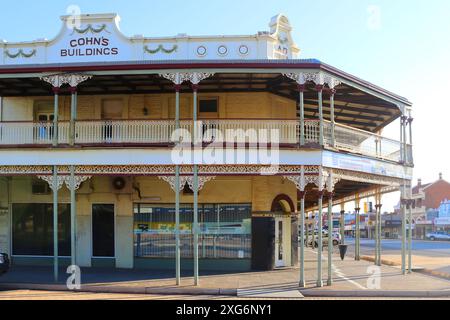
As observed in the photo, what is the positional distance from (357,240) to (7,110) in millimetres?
17638

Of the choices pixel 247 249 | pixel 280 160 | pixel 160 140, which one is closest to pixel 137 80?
pixel 160 140

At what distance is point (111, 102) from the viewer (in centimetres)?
2119

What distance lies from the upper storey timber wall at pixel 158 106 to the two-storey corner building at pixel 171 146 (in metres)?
0.04

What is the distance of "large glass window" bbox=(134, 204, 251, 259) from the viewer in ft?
65.8

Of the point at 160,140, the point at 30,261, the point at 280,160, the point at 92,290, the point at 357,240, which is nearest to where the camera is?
the point at 92,290

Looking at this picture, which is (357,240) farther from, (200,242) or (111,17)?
(111,17)

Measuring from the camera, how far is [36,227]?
21469 mm

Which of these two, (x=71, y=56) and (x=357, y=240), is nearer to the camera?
(x=71, y=56)

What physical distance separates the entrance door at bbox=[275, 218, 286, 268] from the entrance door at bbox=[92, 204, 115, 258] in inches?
244

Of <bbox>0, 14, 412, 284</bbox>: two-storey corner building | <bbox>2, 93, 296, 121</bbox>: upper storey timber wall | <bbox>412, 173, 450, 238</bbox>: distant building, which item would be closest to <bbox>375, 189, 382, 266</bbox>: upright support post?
<bbox>0, 14, 412, 284</bbox>: two-storey corner building

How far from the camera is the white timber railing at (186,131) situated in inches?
684

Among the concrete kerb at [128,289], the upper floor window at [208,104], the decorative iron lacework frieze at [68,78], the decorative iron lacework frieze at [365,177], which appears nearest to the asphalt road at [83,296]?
the concrete kerb at [128,289]

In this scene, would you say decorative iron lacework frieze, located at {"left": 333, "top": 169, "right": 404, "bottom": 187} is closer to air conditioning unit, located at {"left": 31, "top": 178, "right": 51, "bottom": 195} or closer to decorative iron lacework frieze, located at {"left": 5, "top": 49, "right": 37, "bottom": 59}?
air conditioning unit, located at {"left": 31, "top": 178, "right": 51, "bottom": 195}

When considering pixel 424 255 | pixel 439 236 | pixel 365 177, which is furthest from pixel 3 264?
pixel 439 236
